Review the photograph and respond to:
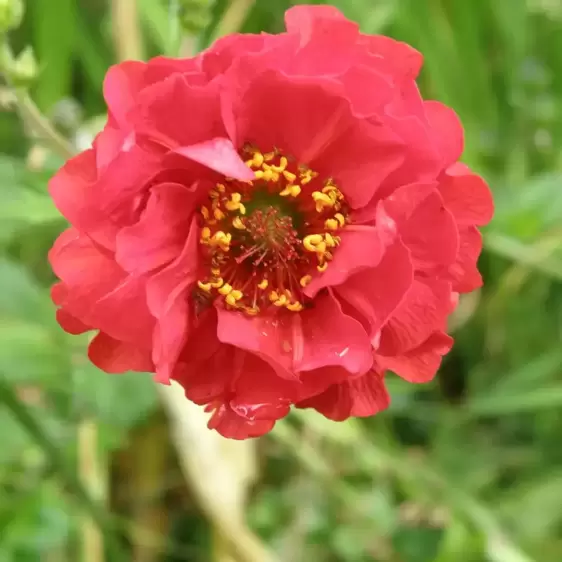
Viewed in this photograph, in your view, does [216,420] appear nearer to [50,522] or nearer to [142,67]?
[142,67]

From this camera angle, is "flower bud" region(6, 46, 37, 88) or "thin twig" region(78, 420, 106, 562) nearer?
"flower bud" region(6, 46, 37, 88)

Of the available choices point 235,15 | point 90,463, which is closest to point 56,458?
point 90,463

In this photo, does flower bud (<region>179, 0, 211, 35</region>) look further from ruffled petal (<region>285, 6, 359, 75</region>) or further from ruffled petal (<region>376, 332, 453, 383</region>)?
ruffled petal (<region>376, 332, 453, 383</region>)

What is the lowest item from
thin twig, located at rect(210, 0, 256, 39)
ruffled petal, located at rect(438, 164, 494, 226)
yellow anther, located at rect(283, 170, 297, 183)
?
thin twig, located at rect(210, 0, 256, 39)

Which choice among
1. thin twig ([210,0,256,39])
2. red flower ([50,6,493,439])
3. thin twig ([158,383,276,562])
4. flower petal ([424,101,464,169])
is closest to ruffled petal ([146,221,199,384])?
red flower ([50,6,493,439])

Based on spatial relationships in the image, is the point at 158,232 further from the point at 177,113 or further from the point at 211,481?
the point at 211,481

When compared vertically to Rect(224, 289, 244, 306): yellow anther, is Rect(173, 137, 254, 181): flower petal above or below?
above
